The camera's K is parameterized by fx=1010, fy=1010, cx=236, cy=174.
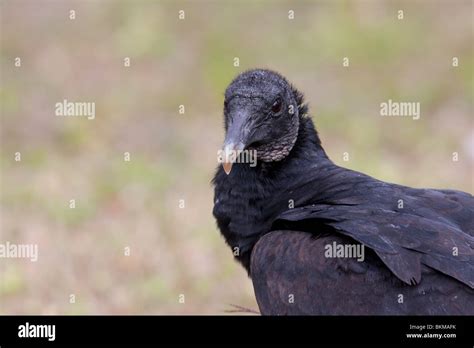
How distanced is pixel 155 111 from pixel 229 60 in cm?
115


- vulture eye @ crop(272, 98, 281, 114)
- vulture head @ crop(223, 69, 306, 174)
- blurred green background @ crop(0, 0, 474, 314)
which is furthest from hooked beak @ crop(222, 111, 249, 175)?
blurred green background @ crop(0, 0, 474, 314)

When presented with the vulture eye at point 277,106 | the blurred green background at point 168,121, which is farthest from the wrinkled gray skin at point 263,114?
the blurred green background at point 168,121

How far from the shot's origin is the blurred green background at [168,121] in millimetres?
7137

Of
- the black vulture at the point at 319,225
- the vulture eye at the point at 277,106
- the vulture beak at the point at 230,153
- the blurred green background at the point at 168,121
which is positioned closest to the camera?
the black vulture at the point at 319,225

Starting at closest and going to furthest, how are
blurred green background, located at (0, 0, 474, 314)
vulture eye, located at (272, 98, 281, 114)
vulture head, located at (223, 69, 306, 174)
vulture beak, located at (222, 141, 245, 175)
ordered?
vulture beak, located at (222, 141, 245, 175)
vulture head, located at (223, 69, 306, 174)
vulture eye, located at (272, 98, 281, 114)
blurred green background, located at (0, 0, 474, 314)

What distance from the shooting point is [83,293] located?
6809mm

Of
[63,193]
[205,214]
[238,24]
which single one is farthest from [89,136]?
[238,24]

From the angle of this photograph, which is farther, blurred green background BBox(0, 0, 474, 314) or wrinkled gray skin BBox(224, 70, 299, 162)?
blurred green background BBox(0, 0, 474, 314)

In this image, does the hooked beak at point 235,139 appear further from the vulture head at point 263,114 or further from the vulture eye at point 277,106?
the vulture eye at point 277,106

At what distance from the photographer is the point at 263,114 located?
17.2ft

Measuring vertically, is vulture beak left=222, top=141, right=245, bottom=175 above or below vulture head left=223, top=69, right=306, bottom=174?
below

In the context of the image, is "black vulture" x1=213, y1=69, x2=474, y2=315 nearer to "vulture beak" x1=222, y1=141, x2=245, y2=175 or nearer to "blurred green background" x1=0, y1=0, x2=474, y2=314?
"vulture beak" x1=222, y1=141, x2=245, y2=175

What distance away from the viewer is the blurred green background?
714cm
